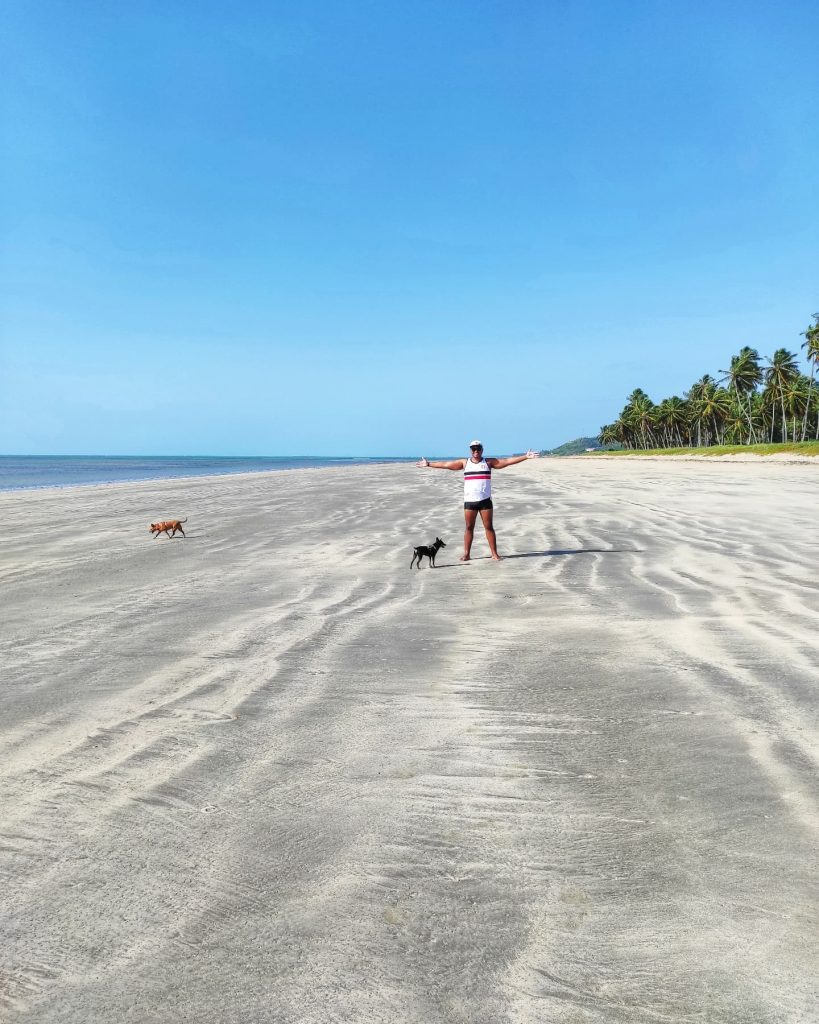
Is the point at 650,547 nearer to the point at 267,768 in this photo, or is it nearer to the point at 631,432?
the point at 267,768

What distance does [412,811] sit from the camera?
297 cm

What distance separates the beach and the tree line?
79588 mm

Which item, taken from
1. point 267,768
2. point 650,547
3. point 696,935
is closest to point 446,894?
point 696,935

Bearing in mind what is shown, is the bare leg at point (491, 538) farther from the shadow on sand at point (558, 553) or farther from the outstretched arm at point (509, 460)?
the outstretched arm at point (509, 460)

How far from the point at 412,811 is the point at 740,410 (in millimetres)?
107311

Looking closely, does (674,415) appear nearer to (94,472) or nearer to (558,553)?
(94,472)

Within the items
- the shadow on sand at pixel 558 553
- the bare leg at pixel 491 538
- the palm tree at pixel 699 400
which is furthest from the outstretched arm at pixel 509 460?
the palm tree at pixel 699 400

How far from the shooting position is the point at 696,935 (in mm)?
2199

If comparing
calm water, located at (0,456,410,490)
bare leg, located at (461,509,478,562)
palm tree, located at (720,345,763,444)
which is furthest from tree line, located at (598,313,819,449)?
bare leg, located at (461,509,478,562)

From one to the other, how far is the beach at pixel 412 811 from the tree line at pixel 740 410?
7959 centimetres

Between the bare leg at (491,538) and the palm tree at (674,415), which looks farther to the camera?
the palm tree at (674,415)

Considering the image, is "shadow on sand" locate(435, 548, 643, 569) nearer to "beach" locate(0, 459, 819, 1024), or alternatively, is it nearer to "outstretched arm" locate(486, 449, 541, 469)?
"outstretched arm" locate(486, 449, 541, 469)

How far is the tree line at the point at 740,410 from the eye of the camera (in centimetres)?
8612

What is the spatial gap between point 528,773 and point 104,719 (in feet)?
Result: 7.86
